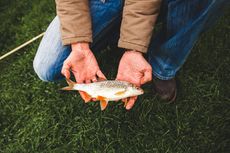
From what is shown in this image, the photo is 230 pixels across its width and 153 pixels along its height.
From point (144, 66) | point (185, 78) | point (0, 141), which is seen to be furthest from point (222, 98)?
point (0, 141)

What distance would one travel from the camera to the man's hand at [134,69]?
2.62m

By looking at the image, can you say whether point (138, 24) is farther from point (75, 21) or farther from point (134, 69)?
point (75, 21)

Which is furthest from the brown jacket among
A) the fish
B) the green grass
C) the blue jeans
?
the green grass

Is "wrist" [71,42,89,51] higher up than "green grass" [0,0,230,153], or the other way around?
"wrist" [71,42,89,51]

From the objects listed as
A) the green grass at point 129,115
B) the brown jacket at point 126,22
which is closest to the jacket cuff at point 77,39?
the brown jacket at point 126,22

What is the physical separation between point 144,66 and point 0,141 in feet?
4.41

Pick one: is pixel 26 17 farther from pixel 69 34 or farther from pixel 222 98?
pixel 222 98

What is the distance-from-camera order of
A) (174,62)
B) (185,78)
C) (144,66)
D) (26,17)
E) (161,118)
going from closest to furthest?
(144,66) → (174,62) → (161,118) → (185,78) → (26,17)

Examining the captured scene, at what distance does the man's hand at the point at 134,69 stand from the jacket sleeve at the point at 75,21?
28 cm

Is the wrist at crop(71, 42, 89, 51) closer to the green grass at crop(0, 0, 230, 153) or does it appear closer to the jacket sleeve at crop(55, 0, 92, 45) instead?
the jacket sleeve at crop(55, 0, 92, 45)

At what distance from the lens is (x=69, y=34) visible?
8.96 ft

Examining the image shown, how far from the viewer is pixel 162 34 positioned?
2965 millimetres

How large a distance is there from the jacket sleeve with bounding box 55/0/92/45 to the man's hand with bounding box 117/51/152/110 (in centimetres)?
28

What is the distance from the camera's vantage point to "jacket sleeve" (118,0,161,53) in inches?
104
